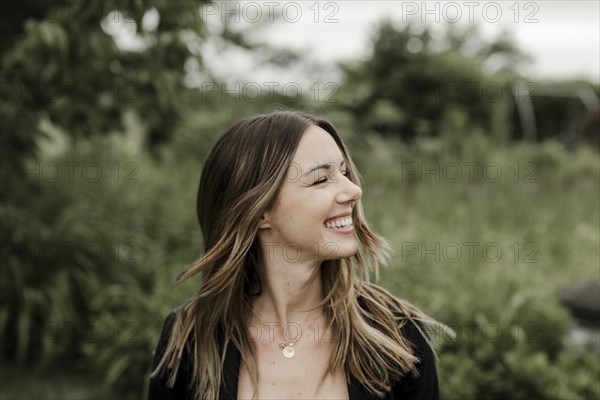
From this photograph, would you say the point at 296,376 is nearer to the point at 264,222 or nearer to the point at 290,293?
the point at 290,293

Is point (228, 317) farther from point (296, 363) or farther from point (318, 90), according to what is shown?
point (318, 90)

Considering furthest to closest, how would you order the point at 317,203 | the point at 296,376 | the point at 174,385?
the point at 174,385
the point at 296,376
the point at 317,203

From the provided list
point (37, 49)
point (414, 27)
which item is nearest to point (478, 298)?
point (37, 49)

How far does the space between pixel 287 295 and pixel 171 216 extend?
14.1ft

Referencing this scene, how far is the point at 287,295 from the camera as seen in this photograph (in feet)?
7.68

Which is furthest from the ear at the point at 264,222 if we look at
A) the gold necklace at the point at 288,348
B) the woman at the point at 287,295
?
the gold necklace at the point at 288,348

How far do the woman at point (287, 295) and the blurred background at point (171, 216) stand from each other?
2.22 ft

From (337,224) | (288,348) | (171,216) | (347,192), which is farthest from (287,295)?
(171,216)

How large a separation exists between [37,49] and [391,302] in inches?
109

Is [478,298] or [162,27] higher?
[162,27]

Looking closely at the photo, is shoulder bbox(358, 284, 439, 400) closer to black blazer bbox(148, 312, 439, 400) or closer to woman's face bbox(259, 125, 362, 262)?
black blazer bbox(148, 312, 439, 400)

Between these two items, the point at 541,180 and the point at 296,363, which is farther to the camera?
the point at 541,180

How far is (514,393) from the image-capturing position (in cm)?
407

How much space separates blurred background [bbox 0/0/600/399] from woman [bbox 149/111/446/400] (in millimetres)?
677
